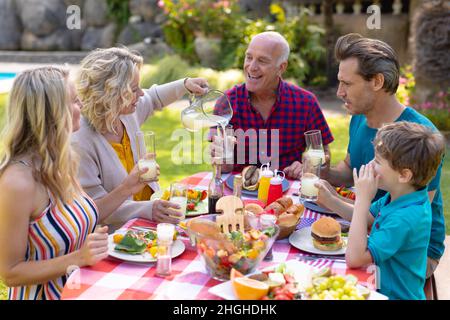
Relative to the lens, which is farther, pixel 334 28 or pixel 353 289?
pixel 334 28

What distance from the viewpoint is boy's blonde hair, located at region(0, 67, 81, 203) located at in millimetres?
2340

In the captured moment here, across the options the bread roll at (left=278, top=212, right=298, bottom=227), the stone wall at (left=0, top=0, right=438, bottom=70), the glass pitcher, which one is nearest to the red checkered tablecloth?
the bread roll at (left=278, top=212, right=298, bottom=227)

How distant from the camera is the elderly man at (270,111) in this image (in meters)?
4.18

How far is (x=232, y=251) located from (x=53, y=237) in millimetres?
791

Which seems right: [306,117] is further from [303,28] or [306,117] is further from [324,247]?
[303,28]

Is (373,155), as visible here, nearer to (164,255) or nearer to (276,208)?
(276,208)

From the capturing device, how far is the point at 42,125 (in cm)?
235

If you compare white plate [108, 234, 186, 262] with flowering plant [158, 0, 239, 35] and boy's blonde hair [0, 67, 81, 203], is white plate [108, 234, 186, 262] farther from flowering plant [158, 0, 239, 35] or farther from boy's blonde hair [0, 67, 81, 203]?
flowering plant [158, 0, 239, 35]

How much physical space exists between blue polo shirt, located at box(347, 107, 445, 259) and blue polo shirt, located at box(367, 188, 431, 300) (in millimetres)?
542

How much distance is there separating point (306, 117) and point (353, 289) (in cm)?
240

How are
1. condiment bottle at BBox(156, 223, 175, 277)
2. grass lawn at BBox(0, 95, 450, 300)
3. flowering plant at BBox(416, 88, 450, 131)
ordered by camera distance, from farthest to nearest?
flowering plant at BBox(416, 88, 450, 131)
grass lawn at BBox(0, 95, 450, 300)
condiment bottle at BBox(156, 223, 175, 277)

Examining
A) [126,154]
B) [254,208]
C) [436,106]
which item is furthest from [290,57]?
[254,208]
